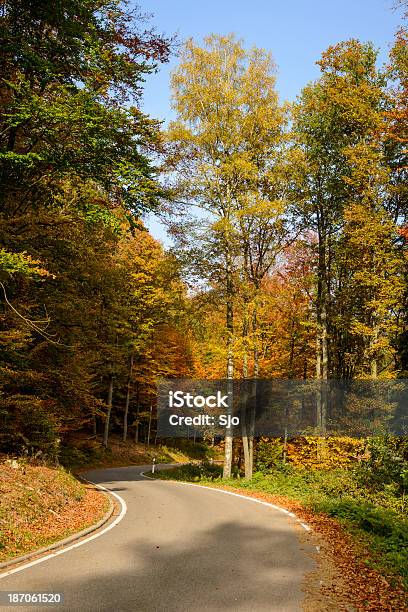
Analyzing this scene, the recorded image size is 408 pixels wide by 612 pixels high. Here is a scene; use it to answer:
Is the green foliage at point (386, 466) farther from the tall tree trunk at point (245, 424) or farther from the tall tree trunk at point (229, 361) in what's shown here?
the tall tree trunk at point (229, 361)

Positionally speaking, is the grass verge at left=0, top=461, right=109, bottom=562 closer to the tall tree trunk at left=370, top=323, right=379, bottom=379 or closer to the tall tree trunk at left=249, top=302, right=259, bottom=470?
the tall tree trunk at left=249, top=302, right=259, bottom=470

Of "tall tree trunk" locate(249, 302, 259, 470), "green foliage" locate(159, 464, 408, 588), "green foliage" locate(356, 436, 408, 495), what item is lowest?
"green foliage" locate(159, 464, 408, 588)

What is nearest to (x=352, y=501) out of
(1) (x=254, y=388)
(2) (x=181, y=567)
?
(2) (x=181, y=567)

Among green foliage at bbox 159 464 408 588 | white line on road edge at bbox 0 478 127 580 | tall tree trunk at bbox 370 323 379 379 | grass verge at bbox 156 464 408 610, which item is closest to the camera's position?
white line on road edge at bbox 0 478 127 580

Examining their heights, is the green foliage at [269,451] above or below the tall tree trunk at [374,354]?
below

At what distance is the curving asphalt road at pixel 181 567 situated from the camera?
614 centimetres

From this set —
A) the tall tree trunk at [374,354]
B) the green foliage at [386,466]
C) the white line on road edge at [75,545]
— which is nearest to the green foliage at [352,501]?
the green foliage at [386,466]

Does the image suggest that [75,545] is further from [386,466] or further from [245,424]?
[245,424]

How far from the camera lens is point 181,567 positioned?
7699 mm

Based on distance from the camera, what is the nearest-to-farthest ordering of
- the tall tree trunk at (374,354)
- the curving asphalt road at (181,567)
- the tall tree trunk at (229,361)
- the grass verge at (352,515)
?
the curving asphalt road at (181,567) < the grass verge at (352,515) < the tall tree trunk at (374,354) < the tall tree trunk at (229,361)

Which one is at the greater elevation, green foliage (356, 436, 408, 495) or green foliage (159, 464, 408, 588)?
green foliage (356, 436, 408, 495)

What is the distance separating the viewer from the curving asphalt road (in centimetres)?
614

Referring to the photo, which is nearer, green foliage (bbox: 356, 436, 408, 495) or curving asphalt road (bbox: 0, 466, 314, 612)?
curving asphalt road (bbox: 0, 466, 314, 612)

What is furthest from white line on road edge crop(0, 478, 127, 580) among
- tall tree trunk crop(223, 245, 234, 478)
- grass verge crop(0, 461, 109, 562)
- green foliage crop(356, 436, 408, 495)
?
green foliage crop(356, 436, 408, 495)
